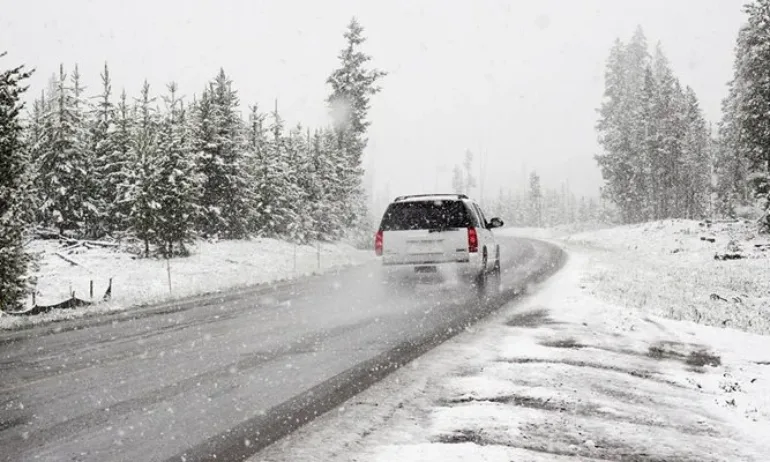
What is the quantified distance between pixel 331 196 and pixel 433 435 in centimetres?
3833

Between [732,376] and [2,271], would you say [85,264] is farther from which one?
[732,376]

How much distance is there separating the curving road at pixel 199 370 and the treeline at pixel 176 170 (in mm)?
7075

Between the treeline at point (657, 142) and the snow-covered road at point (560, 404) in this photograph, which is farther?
the treeline at point (657, 142)

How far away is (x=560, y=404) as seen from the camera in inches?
194

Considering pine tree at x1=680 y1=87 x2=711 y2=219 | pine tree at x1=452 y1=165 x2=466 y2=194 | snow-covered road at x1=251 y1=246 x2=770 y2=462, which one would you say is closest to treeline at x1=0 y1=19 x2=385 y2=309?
snow-covered road at x1=251 y1=246 x2=770 y2=462

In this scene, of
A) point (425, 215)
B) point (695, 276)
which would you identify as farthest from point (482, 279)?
point (695, 276)

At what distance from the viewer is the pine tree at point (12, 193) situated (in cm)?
1380

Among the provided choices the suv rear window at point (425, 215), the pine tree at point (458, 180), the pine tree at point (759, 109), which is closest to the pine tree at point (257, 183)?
the suv rear window at point (425, 215)

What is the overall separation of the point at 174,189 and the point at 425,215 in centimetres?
1697

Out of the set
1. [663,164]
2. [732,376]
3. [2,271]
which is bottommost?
[732,376]

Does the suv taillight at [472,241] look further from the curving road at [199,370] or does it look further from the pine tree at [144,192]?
the pine tree at [144,192]

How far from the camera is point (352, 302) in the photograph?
1186 centimetres

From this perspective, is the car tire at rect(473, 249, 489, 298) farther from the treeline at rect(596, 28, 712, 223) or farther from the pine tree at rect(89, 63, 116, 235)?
the treeline at rect(596, 28, 712, 223)

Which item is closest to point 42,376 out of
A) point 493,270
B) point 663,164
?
point 493,270
